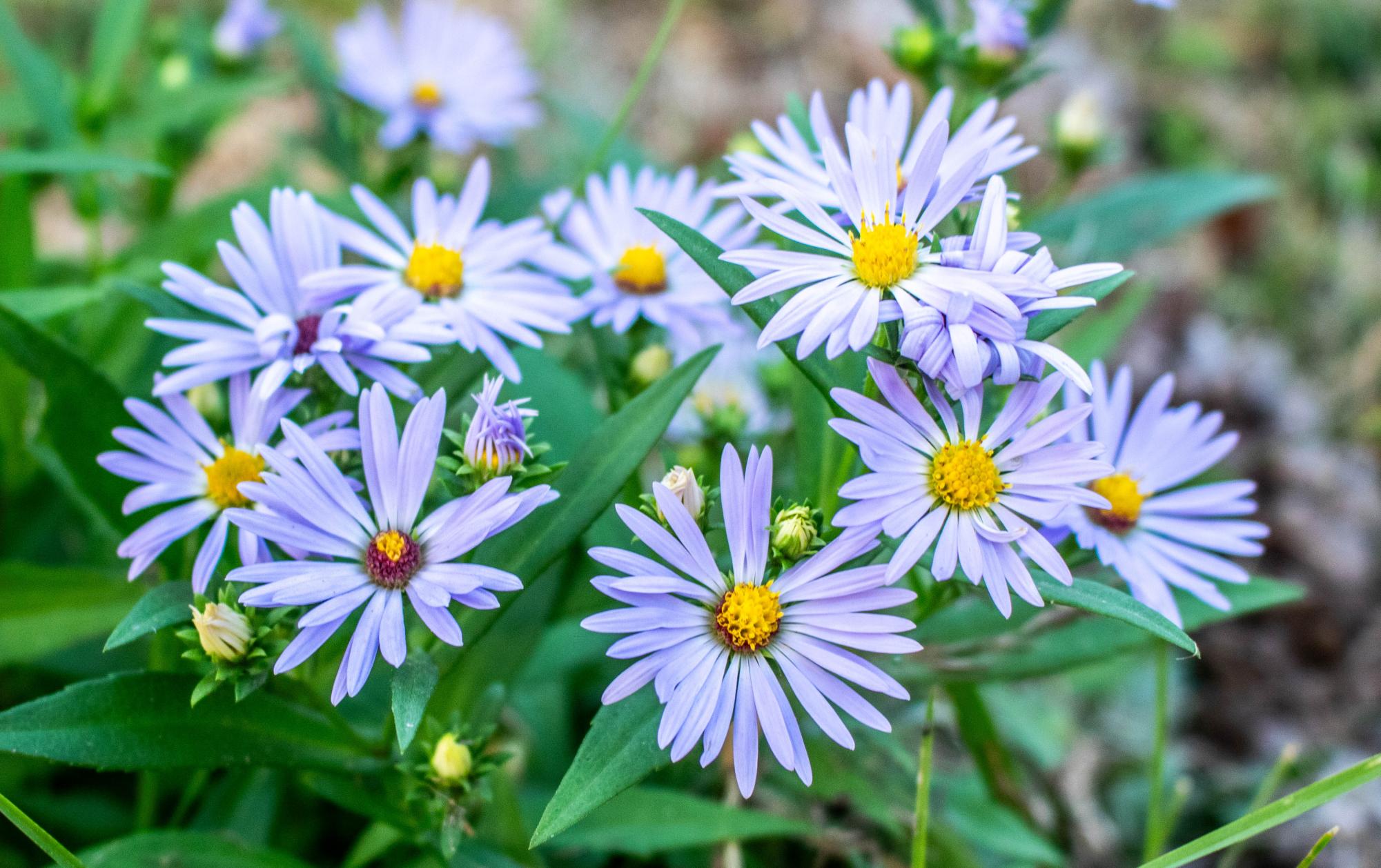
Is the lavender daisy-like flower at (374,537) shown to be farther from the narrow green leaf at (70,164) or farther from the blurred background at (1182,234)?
the blurred background at (1182,234)

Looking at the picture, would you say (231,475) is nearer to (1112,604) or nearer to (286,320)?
(286,320)

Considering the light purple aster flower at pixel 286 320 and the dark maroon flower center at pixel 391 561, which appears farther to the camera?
the light purple aster flower at pixel 286 320

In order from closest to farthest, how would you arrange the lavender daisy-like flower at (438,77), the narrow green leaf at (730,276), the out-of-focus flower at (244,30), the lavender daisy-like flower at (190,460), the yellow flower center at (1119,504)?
the narrow green leaf at (730,276), the lavender daisy-like flower at (190,460), the yellow flower center at (1119,504), the lavender daisy-like flower at (438,77), the out-of-focus flower at (244,30)

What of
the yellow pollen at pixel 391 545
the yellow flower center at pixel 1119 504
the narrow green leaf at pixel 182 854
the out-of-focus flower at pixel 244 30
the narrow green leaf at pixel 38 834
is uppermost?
the out-of-focus flower at pixel 244 30

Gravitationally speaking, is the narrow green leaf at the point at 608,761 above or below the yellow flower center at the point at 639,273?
below

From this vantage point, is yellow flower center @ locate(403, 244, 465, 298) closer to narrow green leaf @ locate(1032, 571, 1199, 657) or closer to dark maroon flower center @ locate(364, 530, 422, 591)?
dark maroon flower center @ locate(364, 530, 422, 591)

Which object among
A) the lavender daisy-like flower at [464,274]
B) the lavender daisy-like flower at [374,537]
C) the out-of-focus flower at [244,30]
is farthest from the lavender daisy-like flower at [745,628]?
the out-of-focus flower at [244,30]

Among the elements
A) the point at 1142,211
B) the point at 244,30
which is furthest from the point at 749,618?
the point at 244,30
